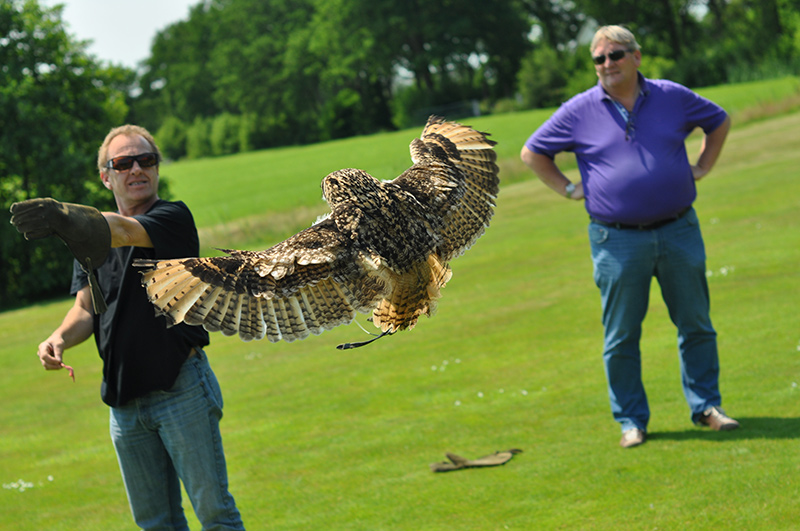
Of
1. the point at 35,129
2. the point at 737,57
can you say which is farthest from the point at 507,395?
the point at 737,57

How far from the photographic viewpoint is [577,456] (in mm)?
5594

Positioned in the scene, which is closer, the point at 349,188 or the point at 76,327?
the point at 349,188

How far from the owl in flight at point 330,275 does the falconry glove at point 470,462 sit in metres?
3.11

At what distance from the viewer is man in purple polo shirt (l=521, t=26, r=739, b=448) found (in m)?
5.24

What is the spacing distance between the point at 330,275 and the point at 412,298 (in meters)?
0.35

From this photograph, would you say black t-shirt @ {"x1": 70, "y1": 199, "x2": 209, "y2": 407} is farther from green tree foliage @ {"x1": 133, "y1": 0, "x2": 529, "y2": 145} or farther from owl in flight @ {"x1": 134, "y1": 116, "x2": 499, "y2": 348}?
green tree foliage @ {"x1": 133, "y1": 0, "x2": 529, "y2": 145}

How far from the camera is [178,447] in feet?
11.7

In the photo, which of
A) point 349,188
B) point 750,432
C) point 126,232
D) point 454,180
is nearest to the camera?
point 349,188

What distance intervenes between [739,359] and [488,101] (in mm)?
63551

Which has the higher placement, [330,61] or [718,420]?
[330,61]

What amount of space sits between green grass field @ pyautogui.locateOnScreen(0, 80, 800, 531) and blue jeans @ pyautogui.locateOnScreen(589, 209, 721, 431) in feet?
1.16

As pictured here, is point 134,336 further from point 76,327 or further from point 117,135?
point 117,135

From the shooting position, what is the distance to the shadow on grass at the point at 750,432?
5.43 m

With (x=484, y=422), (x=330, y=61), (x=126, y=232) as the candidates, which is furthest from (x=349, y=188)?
(x=330, y=61)
